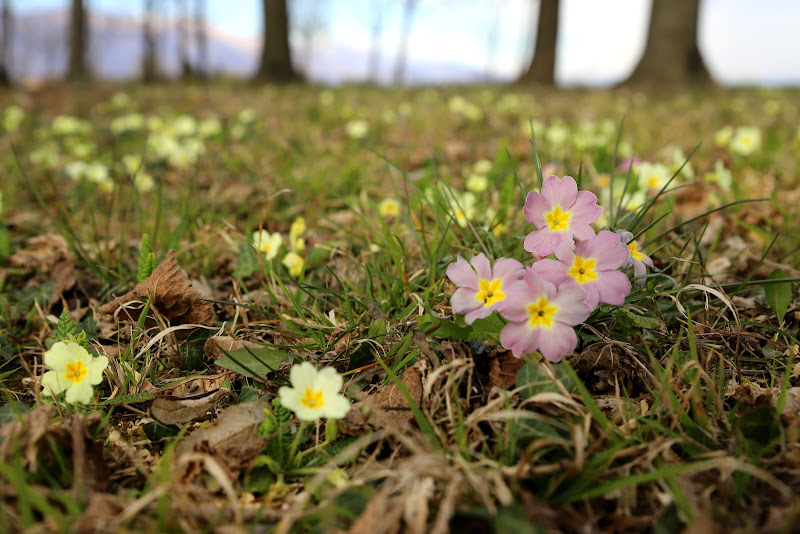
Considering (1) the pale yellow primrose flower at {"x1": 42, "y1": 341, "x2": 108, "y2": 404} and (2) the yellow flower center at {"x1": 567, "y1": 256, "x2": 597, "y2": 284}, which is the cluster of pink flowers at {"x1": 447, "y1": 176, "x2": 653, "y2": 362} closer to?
(2) the yellow flower center at {"x1": 567, "y1": 256, "x2": 597, "y2": 284}

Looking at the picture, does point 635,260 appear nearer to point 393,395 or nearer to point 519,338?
point 519,338

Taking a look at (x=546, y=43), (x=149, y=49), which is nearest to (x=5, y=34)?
(x=149, y=49)

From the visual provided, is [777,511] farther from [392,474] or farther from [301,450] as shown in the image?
[301,450]

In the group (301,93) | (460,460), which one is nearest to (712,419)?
(460,460)

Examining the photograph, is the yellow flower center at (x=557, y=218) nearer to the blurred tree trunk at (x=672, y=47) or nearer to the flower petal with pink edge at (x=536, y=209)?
the flower petal with pink edge at (x=536, y=209)

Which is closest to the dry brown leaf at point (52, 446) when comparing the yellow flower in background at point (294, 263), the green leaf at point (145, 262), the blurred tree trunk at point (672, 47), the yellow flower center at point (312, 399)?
the yellow flower center at point (312, 399)

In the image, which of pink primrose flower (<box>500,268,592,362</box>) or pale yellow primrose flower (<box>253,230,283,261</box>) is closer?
pink primrose flower (<box>500,268,592,362</box>)

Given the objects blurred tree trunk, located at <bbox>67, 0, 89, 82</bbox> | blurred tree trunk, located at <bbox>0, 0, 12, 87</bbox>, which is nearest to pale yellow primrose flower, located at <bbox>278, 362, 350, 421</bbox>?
blurred tree trunk, located at <bbox>0, 0, 12, 87</bbox>
